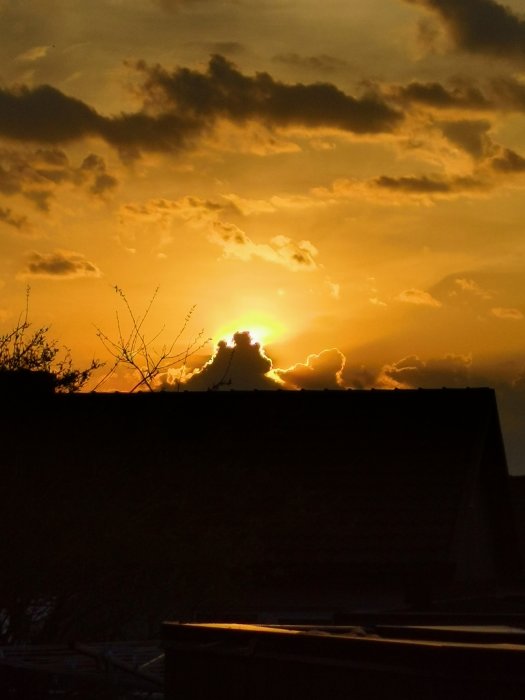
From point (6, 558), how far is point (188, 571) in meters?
2.61

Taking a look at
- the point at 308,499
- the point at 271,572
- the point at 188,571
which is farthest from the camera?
the point at 308,499

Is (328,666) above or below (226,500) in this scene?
below

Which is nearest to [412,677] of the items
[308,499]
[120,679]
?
[120,679]

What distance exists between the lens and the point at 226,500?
2008 centimetres

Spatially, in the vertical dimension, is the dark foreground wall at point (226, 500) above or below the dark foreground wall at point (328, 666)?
above

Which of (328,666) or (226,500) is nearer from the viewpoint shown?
(328,666)

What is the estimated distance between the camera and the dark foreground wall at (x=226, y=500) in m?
17.2

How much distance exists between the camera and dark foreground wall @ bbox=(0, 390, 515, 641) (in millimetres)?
17219

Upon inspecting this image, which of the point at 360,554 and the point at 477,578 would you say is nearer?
the point at 360,554

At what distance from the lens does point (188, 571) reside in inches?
700

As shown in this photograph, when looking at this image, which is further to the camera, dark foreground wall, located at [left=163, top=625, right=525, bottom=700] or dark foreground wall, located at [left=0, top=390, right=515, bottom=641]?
dark foreground wall, located at [left=0, top=390, right=515, bottom=641]

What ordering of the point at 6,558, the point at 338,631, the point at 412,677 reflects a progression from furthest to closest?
the point at 6,558 < the point at 338,631 < the point at 412,677

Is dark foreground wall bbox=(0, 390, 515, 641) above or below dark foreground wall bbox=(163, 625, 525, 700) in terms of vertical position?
above

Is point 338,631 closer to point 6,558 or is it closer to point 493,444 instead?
point 6,558
